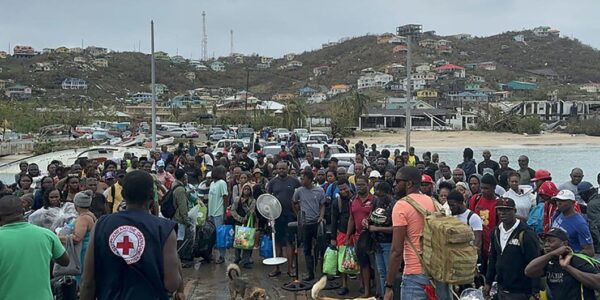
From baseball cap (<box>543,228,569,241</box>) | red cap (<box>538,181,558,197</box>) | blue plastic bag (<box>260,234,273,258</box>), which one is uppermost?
red cap (<box>538,181,558,197</box>)

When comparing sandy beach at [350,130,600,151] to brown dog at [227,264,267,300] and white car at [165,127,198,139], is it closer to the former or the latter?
white car at [165,127,198,139]

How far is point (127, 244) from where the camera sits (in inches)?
140

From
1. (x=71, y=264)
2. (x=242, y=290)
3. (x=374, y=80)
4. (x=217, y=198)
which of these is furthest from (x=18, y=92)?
(x=71, y=264)

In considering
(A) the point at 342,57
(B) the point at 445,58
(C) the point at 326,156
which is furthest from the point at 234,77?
(C) the point at 326,156

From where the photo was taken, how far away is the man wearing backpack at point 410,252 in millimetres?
4992

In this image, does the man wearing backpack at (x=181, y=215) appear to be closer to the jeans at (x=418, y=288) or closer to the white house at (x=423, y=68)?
the jeans at (x=418, y=288)

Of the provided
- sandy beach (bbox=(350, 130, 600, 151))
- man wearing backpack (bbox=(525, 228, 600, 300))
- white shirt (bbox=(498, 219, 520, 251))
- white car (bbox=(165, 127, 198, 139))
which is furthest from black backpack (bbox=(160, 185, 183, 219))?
white car (bbox=(165, 127, 198, 139))

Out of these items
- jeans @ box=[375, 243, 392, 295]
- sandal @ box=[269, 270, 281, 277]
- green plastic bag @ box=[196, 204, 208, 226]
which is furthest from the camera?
green plastic bag @ box=[196, 204, 208, 226]

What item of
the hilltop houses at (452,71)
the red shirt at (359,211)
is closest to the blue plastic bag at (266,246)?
the red shirt at (359,211)

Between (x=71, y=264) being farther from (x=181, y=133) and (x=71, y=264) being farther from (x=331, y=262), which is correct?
(x=181, y=133)

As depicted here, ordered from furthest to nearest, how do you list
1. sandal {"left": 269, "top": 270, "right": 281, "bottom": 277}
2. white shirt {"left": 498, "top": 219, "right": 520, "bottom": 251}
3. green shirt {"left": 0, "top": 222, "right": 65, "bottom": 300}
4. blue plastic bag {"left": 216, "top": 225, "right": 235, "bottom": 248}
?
blue plastic bag {"left": 216, "top": 225, "right": 235, "bottom": 248} < sandal {"left": 269, "top": 270, "right": 281, "bottom": 277} < white shirt {"left": 498, "top": 219, "right": 520, "bottom": 251} < green shirt {"left": 0, "top": 222, "right": 65, "bottom": 300}

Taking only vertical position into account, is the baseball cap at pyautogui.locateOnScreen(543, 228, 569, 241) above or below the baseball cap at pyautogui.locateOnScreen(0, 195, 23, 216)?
below

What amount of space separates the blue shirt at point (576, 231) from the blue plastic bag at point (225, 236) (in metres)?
5.44

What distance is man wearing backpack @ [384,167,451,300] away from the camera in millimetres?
4992
